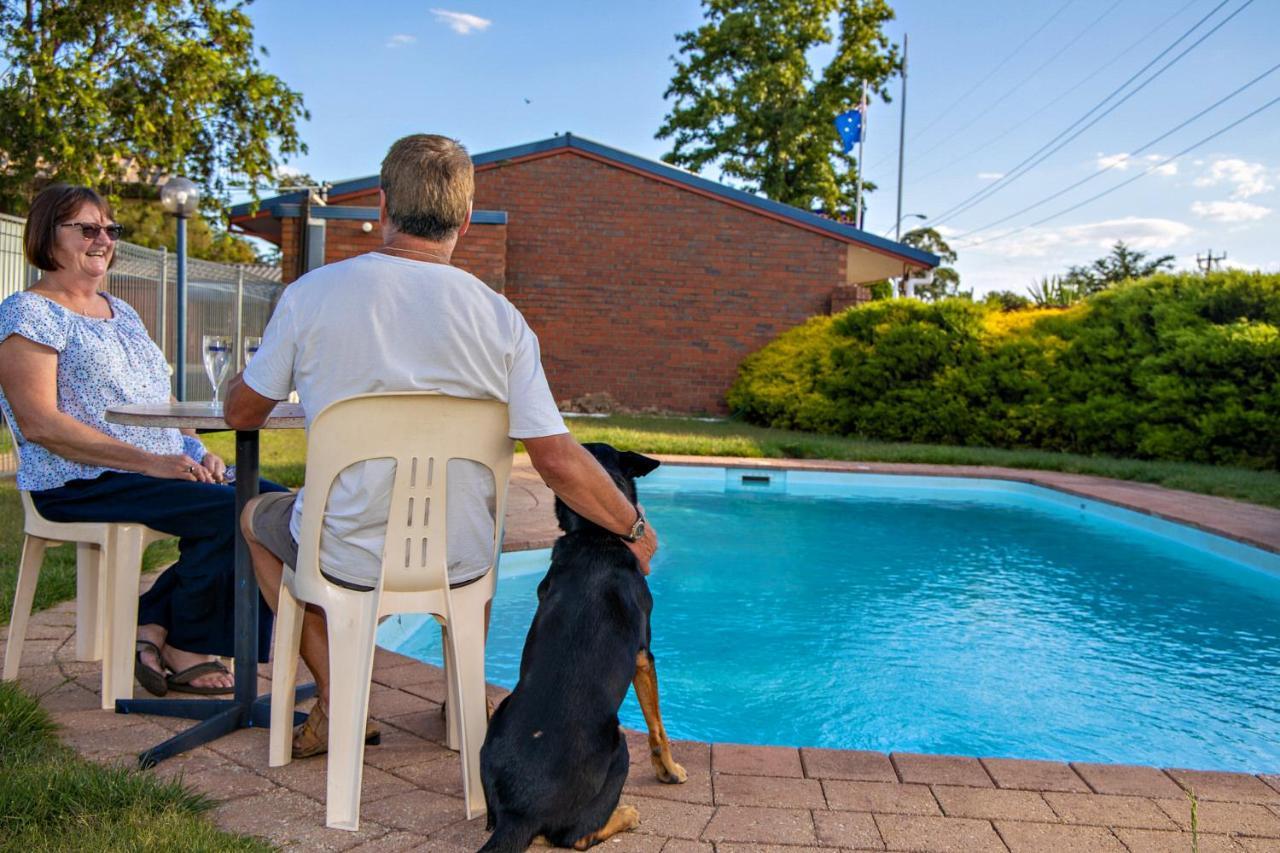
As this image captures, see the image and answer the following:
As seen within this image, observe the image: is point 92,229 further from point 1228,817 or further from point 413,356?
point 1228,817

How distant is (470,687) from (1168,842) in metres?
1.69

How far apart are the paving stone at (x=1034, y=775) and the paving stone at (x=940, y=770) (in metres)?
0.04

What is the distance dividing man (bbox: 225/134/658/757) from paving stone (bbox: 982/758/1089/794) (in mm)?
1272

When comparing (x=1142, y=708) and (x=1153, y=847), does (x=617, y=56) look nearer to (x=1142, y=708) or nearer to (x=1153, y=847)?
(x=1142, y=708)

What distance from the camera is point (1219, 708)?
4480 mm

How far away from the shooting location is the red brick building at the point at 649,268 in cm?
1612

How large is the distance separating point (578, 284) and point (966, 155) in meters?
31.3

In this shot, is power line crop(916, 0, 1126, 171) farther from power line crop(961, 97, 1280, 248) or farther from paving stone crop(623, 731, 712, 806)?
paving stone crop(623, 731, 712, 806)

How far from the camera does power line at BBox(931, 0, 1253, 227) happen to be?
19.6 meters

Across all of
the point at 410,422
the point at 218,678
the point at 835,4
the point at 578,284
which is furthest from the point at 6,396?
the point at 835,4

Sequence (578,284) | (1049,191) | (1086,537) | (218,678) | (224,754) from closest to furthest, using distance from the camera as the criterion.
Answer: (224,754)
(218,678)
(1086,537)
(578,284)
(1049,191)

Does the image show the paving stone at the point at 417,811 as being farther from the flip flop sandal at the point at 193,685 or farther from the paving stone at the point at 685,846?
the flip flop sandal at the point at 193,685

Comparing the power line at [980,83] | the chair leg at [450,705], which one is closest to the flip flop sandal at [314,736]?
the chair leg at [450,705]

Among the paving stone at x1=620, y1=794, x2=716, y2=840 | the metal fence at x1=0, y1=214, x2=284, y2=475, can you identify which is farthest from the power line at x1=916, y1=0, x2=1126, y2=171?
the paving stone at x1=620, y1=794, x2=716, y2=840
